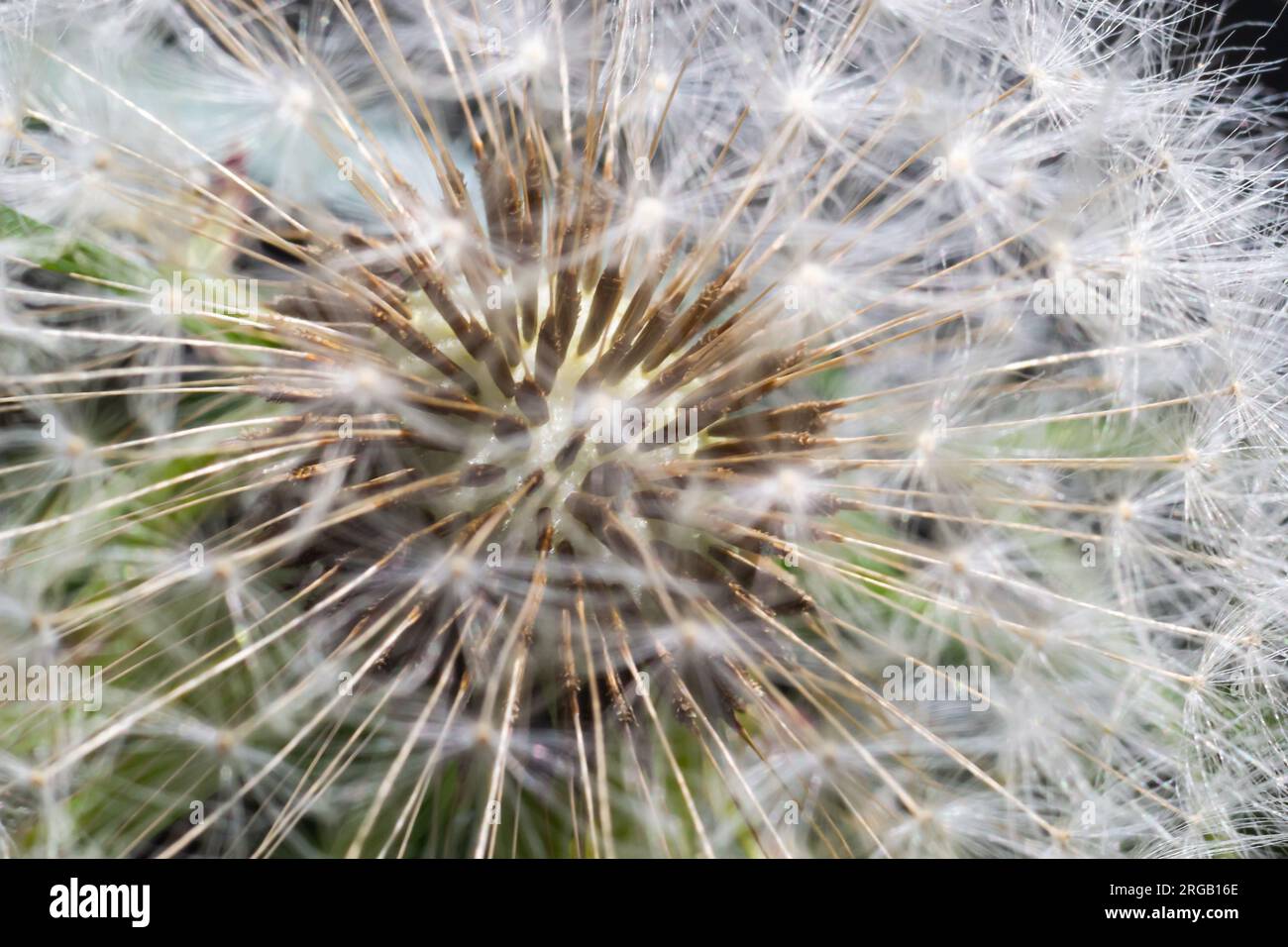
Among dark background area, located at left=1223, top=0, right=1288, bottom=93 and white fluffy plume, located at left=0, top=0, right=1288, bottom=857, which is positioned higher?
dark background area, located at left=1223, top=0, right=1288, bottom=93

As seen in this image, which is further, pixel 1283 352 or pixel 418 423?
pixel 1283 352

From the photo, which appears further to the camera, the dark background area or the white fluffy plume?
the dark background area

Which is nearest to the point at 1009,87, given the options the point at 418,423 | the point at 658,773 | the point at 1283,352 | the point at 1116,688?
the point at 1283,352

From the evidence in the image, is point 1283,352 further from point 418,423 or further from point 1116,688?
point 418,423

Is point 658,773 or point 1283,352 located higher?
point 1283,352

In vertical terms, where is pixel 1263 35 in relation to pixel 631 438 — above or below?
above

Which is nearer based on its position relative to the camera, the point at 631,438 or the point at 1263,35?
the point at 631,438

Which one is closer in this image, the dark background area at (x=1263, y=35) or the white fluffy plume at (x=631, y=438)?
the white fluffy plume at (x=631, y=438)

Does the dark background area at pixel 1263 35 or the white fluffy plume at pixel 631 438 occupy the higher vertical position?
the dark background area at pixel 1263 35
